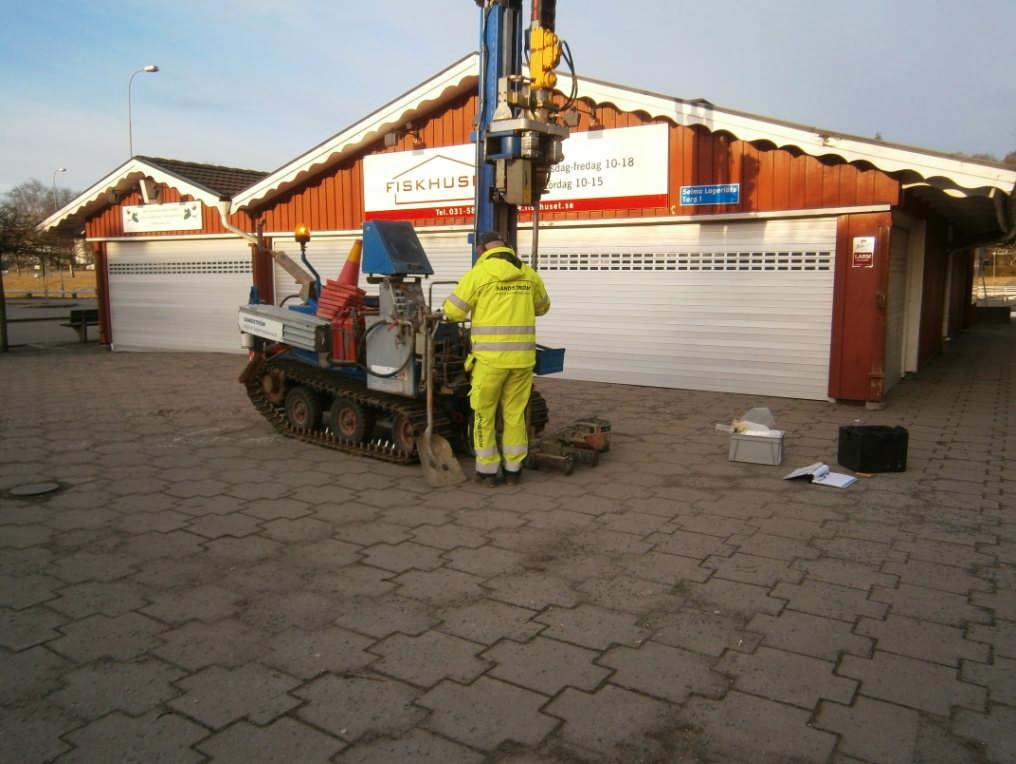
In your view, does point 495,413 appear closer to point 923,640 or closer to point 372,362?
point 372,362

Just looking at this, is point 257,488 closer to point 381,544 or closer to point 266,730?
point 381,544

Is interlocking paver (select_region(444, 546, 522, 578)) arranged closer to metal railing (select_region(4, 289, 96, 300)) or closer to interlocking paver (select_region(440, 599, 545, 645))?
interlocking paver (select_region(440, 599, 545, 645))

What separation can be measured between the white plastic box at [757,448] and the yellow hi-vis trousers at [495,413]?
2.11 meters

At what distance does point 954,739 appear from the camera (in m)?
3.01

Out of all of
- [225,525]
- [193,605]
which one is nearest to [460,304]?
[225,525]

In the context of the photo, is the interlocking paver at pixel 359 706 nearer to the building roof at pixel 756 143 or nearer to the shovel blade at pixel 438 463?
the shovel blade at pixel 438 463

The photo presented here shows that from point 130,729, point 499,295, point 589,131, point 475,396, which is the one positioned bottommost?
point 130,729

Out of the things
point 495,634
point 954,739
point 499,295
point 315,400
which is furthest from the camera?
point 315,400

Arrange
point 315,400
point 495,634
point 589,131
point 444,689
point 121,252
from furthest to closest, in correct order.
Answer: point 121,252 → point 589,131 → point 315,400 → point 495,634 → point 444,689

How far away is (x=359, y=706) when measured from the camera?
10.6 feet

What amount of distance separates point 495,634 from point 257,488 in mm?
3329

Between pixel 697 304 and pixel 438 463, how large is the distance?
6.06 meters

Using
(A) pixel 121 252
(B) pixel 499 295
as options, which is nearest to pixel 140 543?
(B) pixel 499 295

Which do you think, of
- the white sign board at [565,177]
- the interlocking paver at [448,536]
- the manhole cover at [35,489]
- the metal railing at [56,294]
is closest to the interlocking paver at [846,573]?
the interlocking paver at [448,536]
